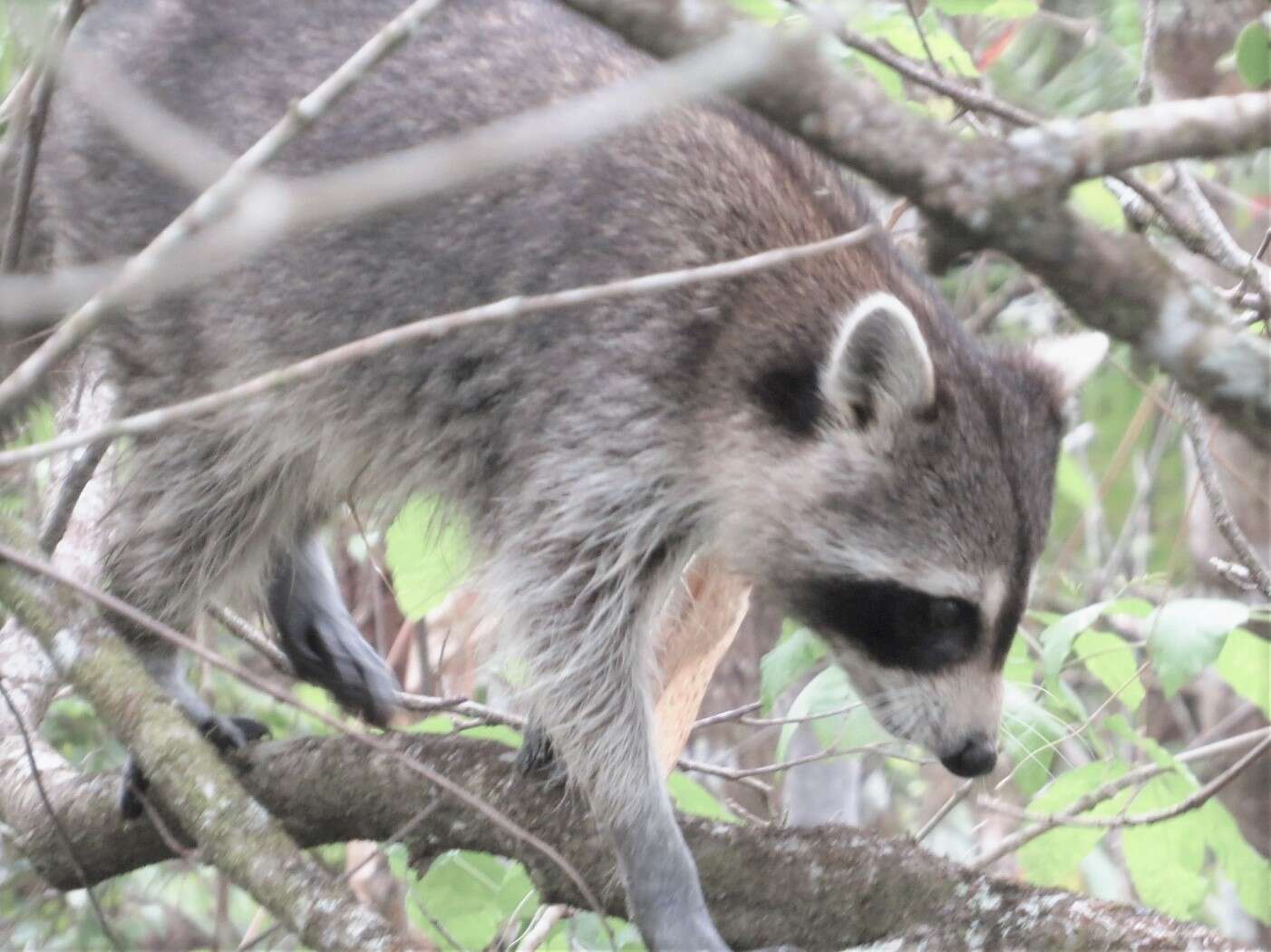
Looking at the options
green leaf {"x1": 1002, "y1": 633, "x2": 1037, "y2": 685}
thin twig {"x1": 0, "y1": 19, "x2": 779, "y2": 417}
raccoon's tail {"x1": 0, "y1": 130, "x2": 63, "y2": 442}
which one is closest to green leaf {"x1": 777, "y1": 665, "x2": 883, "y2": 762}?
green leaf {"x1": 1002, "y1": 633, "x2": 1037, "y2": 685}

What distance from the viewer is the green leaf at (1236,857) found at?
322 cm

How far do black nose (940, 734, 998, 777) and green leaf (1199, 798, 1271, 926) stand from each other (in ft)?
1.40

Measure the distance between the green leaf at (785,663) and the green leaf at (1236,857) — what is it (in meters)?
0.84

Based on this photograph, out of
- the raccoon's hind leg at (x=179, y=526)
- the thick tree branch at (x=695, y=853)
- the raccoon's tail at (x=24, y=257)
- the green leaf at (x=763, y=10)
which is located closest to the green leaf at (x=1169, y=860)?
the thick tree branch at (x=695, y=853)

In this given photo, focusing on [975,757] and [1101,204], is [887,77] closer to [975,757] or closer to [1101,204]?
[1101,204]

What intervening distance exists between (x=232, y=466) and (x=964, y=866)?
194 centimetres

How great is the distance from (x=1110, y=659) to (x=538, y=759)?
1.23m

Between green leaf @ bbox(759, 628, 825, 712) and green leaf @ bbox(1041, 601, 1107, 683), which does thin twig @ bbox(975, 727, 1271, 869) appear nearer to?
green leaf @ bbox(1041, 601, 1107, 683)

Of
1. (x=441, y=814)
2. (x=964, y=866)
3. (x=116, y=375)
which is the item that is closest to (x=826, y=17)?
(x=964, y=866)

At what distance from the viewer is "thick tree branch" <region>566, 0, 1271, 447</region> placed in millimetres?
1713

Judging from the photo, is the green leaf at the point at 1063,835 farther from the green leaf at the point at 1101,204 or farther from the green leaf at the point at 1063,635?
the green leaf at the point at 1101,204

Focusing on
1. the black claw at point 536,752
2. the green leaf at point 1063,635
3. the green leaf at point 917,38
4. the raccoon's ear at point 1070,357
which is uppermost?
the green leaf at point 917,38

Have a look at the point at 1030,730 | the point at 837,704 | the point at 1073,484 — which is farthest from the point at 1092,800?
the point at 1073,484

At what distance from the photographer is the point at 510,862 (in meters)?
3.45
